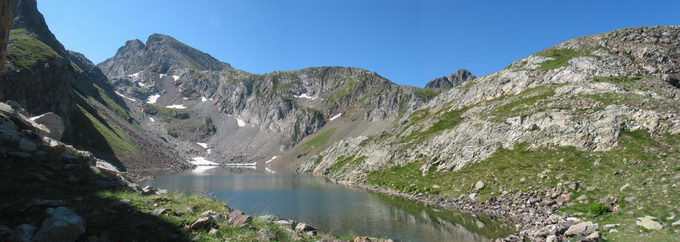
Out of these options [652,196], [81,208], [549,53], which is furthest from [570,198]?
[549,53]

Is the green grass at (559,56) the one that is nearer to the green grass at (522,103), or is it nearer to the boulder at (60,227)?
the green grass at (522,103)

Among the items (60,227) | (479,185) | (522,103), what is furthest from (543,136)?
(60,227)

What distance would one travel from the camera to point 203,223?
46.2 ft

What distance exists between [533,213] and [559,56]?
231 feet

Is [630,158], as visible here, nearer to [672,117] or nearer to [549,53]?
[672,117]

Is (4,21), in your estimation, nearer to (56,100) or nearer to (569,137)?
(569,137)

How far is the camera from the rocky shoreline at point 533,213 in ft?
82.8

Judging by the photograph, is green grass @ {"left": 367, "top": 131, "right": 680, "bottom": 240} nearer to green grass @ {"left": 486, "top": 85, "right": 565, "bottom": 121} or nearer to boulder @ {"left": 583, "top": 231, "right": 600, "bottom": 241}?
boulder @ {"left": 583, "top": 231, "right": 600, "bottom": 241}

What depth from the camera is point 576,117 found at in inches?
2073

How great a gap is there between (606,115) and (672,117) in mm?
7086

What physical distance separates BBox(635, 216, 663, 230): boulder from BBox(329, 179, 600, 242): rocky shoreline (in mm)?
1830

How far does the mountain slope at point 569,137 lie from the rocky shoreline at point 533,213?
1171 millimetres

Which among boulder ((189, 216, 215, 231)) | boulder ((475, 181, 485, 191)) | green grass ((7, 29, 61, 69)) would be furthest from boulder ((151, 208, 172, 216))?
green grass ((7, 29, 61, 69))

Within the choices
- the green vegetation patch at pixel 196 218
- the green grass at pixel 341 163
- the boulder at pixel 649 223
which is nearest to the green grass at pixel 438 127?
the green grass at pixel 341 163
